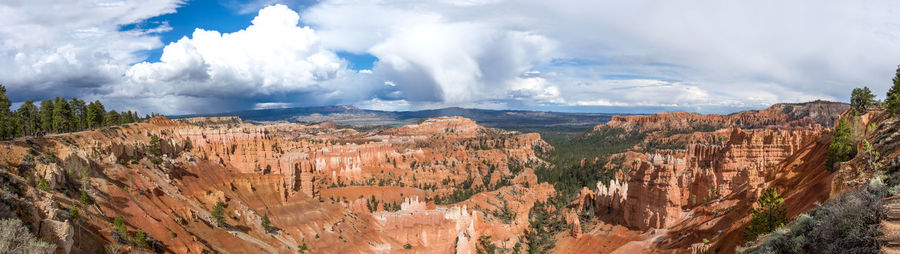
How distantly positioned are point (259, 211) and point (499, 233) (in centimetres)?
4169

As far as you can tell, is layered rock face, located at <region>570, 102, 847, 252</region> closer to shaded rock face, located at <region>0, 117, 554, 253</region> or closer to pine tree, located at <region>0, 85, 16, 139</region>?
shaded rock face, located at <region>0, 117, 554, 253</region>

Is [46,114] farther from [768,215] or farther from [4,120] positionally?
[768,215]

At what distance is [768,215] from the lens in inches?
1109

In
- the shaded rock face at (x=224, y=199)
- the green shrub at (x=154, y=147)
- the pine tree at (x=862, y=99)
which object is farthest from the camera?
the green shrub at (x=154, y=147)

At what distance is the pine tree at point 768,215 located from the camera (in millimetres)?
27400

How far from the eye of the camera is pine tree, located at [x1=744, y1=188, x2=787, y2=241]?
27400 millimetres

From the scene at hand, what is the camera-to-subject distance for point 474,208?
82.8 meters

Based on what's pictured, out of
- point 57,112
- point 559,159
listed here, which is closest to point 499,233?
point 57,112

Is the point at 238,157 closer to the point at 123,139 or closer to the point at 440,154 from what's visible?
the point at 123,139

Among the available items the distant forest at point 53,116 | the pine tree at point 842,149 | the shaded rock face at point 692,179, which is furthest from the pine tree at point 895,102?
the distant forest at point 53,116

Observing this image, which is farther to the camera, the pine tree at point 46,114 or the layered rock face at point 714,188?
the pine tree at point 46,114

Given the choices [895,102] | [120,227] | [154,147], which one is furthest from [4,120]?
[895,102]

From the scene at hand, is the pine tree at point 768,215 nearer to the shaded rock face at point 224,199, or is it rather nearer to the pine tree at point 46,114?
the shaded rock face at point 224,199

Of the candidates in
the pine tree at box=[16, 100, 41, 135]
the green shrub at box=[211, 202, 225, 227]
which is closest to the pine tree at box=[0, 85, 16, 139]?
the pine tree at box=[16, 100, 41, 135]
